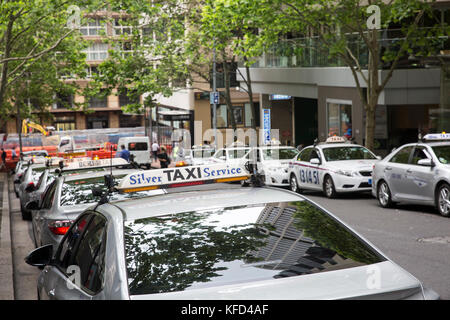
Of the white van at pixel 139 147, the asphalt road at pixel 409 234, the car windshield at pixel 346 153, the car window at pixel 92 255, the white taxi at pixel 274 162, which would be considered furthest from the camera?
the white van at pixel 139 147

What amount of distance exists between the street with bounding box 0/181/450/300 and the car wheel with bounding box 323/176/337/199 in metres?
0.56

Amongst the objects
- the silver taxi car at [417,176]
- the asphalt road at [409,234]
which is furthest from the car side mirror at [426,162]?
the asphalt road at [409,234]

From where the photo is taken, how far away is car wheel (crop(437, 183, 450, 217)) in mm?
14359

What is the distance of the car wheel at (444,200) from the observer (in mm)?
14359

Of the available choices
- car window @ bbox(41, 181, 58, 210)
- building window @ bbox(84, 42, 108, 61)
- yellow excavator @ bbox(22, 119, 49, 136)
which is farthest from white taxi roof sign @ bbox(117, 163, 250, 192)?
building window @ bbox(84, 42, 108, 61)

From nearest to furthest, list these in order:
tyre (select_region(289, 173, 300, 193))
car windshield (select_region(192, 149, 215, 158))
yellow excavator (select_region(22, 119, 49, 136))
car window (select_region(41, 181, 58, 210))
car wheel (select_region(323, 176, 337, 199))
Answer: car window (select_region(41, 181, 58, 210)) < car wheel (select_region(323, 176, 337, 199)) < tyre (select_region(289, 173, 300, 193)) < car windshield (select_region(192, 149, 215, 158)) < yellow excavator (select_region(22, 119, 49, 136))

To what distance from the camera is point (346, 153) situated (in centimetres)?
2159

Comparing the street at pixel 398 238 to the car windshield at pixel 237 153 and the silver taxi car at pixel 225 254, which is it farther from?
the car windshield at pixel 237 153

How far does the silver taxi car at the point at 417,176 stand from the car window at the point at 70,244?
1033 centimetres

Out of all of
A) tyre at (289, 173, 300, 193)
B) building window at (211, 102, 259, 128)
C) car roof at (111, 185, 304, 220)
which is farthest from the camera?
building window at (211, 102, 259, 128)

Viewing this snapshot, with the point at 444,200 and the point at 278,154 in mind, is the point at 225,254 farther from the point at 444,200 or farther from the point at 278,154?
the point at 278,154

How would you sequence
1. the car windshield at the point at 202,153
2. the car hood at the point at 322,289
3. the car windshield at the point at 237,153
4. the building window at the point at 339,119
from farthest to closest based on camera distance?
the car windshield at the point at 202,153 < the building window at the point at 339,119 < the car windshield at the point at 237,153 < the car hood at the point at 322,289

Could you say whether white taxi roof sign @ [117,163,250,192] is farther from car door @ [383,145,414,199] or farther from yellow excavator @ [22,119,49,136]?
yellow excavator @ [22,119,49,136]
